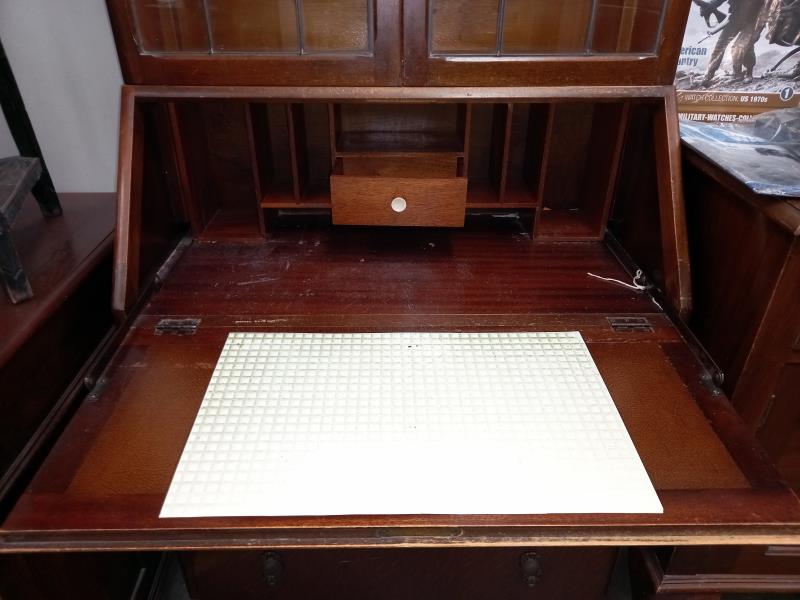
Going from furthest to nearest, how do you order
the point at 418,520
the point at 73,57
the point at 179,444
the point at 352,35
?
the point at 73,57 → the point at 352,35 → the point at 179,444 → the point at 418,520

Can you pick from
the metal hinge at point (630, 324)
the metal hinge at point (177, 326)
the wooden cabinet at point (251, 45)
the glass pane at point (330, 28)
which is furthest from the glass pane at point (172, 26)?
the metal hinge at point (630, 324)

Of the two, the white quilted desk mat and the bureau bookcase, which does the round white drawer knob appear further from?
the white quilted desk mat

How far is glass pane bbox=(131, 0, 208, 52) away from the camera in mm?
951

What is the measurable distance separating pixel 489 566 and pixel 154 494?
2.53ft

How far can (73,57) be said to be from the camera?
4.30 feet

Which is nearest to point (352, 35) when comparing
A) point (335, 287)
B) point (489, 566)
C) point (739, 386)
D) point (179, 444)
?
point (335, 287)

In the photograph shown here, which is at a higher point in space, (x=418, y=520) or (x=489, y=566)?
(x=418, y=520)

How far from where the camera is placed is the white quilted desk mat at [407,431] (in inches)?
26.3

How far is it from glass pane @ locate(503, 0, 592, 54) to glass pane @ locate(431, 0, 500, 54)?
0.08 feet

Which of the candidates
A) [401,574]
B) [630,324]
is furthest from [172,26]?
[401,574]

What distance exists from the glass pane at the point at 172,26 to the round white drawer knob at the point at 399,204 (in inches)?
17.0

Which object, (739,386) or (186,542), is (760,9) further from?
(186,542)

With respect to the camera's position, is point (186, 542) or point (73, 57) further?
point (73, 57)

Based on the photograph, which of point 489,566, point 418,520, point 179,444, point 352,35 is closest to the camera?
point 418,520
